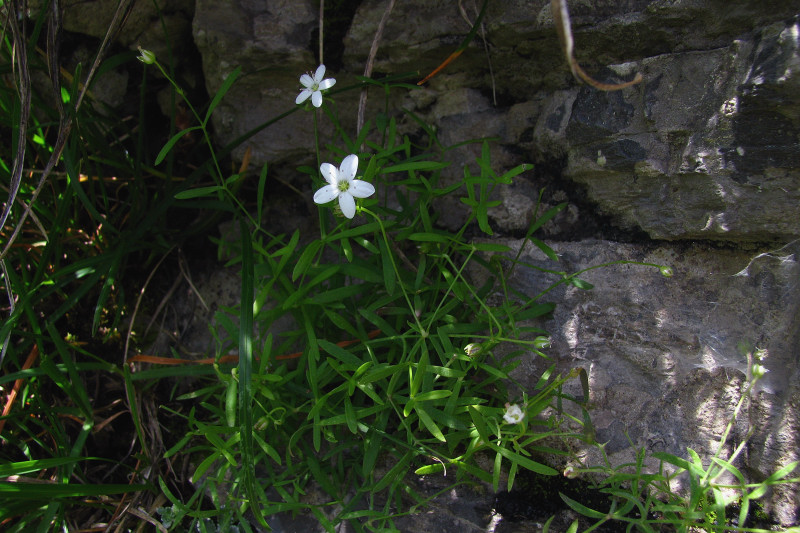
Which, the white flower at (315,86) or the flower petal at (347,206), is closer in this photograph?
the flower petal at (347,206)

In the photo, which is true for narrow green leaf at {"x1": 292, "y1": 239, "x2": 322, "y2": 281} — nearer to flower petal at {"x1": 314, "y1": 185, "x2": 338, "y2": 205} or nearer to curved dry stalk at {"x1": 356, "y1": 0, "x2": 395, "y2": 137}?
flower petal at {"x1": 314, "y1": 185, "x2": 338, "y2": 205}

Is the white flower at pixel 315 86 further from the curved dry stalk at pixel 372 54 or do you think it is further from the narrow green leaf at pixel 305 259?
the narrow green leaf at pixel 305 259

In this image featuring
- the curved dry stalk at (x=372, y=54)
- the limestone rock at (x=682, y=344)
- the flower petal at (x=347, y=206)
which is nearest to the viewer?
the flower petal at (x=347, y=206)

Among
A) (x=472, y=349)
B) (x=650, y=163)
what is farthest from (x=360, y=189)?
(x=650, y=163)

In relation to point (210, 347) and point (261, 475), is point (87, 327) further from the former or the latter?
point (261, 475)

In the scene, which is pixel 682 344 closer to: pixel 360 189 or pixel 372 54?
pixel 360 189

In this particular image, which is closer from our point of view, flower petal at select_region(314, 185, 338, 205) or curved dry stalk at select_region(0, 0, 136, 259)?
flower petal at select_region(314, 185, 338, 205)

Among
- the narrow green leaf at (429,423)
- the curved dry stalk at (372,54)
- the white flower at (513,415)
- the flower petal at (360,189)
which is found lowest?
the narrow green leaf at (429,423)

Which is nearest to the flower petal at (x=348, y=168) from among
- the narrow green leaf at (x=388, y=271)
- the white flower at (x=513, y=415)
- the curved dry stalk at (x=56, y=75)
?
the narrow green leaf at (x=388, y=271)

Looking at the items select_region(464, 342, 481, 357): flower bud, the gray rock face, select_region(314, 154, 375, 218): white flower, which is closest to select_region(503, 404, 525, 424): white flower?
select_region(464, 342, 481, 357): flower bud
